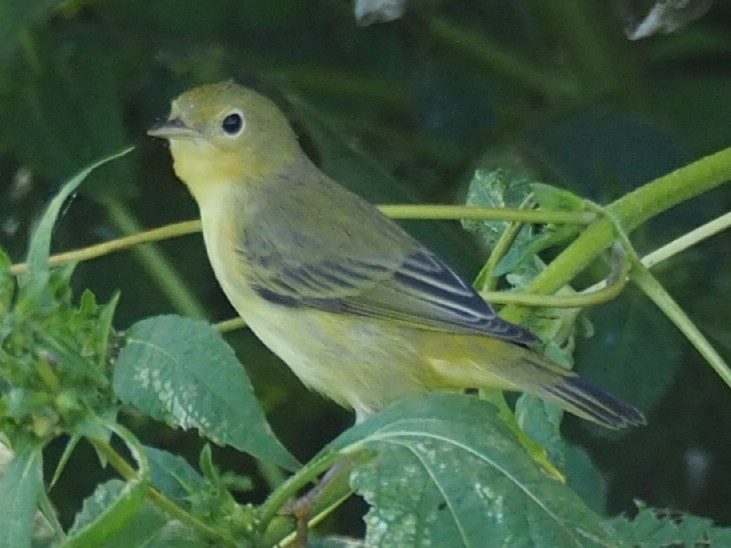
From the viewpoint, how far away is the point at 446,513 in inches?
48.5

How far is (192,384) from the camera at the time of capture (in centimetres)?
130

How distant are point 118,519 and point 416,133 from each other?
1.88 metres

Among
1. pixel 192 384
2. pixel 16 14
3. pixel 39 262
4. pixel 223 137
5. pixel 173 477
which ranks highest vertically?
pixel 16 14

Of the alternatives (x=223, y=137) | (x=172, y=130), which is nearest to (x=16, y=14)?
(x=172, y=130)

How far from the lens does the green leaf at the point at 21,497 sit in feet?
3.95

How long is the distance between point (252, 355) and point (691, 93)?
107 centimetres

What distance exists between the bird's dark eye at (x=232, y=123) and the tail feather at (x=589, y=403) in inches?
40.5

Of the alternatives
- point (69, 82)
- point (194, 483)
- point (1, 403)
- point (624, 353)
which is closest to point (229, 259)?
point (69, 82)

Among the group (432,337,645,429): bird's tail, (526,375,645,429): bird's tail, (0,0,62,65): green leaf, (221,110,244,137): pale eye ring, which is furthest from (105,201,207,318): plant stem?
(526,375,645,429): bird's tail

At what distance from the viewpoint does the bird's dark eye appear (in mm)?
2637

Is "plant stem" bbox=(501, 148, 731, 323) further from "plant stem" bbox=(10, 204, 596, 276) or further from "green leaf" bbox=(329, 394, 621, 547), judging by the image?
"green leaf" bbox=(329, 394, 621, 547)

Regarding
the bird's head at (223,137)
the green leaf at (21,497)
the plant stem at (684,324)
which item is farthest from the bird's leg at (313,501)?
the bird's head at (223,137)

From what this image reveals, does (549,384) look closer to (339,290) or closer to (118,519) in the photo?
(339,290)

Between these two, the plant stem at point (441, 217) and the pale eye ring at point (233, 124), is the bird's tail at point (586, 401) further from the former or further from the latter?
the pale eye ring at point (233, 124)
